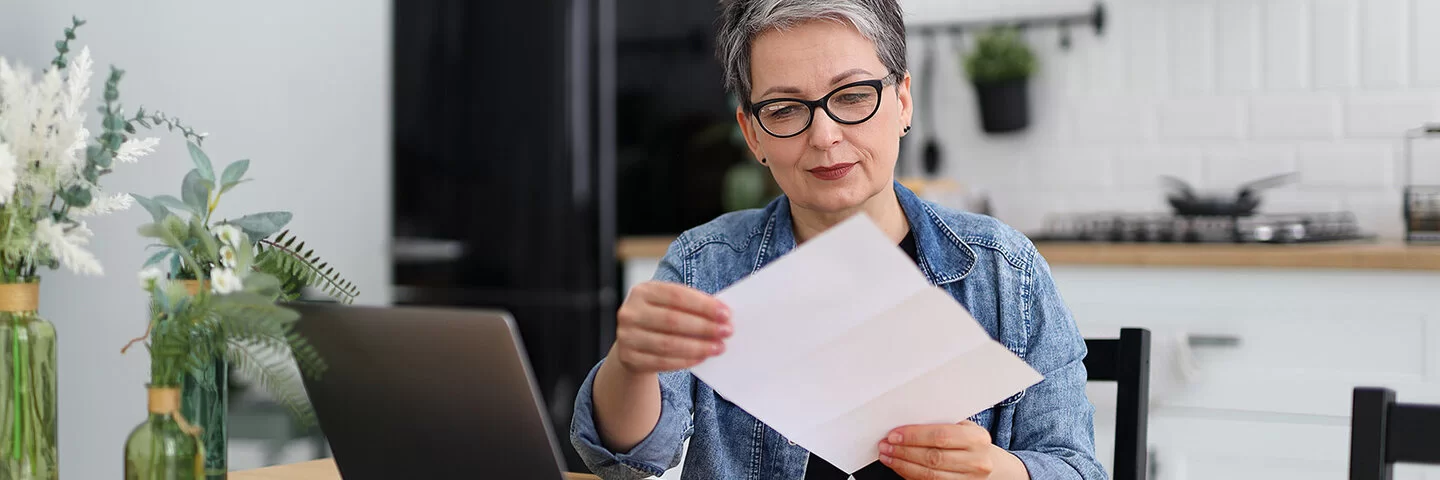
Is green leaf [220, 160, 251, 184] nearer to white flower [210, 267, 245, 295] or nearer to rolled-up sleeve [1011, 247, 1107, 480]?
white flower [210, 267, 245, 295]

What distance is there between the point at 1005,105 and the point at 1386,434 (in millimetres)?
2168

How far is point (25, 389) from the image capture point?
888 millimetres

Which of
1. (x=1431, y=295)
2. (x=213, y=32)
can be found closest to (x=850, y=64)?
(x=1431, y=295)

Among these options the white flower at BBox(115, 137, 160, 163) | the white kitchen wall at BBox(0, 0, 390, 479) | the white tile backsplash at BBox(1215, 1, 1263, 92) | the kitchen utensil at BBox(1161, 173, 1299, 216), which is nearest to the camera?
the white flower at BBox(115, 137, 160, 163)

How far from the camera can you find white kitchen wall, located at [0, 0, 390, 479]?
2.18m

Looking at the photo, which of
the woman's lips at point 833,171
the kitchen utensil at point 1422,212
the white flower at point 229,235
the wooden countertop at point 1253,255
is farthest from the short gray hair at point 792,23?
the kitchen utensil at point 1422,212

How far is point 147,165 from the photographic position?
90.5 inches

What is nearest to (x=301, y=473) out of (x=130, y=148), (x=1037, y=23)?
(x=130, y=148)

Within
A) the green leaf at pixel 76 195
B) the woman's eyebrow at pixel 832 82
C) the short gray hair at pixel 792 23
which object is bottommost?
the green leaf at pixel 76 195

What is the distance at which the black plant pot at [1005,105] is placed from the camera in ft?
9.79

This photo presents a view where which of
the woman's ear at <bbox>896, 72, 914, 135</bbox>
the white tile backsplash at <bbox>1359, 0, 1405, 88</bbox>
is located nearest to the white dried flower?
the woman's ear at <bbox>896, 72, 914, 135</bbox>

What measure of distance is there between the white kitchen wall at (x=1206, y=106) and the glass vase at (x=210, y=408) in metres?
2.14

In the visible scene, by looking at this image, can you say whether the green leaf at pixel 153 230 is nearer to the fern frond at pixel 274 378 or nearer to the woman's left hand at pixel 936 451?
the fern frond at pixel 274 378

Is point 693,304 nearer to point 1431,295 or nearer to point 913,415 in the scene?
point 913,415
